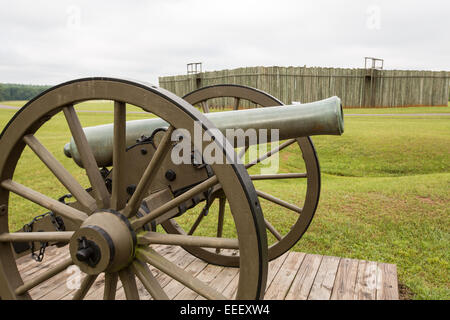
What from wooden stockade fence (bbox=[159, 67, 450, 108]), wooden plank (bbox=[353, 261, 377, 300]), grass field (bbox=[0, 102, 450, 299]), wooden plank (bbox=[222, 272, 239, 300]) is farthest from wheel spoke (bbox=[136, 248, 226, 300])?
wooden stockade fence (bbox=[159, 67, 450, 108])

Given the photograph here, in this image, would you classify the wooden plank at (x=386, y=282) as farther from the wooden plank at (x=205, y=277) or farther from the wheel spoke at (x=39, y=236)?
the wheel spoke at (x=39, y=236)

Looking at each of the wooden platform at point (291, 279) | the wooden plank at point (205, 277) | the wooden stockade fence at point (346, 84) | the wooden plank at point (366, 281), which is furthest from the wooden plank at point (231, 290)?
the wooden stockade fence at point (346, 84)

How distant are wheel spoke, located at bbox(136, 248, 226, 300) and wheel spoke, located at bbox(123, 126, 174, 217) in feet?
0.76

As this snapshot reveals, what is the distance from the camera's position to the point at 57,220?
2.40 metres

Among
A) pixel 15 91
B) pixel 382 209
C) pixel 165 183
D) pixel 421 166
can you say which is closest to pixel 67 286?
pixel 165 183

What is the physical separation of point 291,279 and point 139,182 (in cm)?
169

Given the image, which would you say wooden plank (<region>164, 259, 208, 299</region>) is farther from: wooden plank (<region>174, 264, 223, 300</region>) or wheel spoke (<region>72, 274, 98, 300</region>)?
wheel spoke (<region>72, 274, 98, 300</region>)

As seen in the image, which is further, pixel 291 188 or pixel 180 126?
pixel 291 188

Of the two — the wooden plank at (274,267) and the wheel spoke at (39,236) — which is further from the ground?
the wheel spoke at (39,236)

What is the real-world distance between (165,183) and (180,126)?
29.8 inches

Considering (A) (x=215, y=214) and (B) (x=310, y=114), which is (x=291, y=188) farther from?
(B) (x=310, y=114)

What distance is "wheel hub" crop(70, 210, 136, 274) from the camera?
6.23ft

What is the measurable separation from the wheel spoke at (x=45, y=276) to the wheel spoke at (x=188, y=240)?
45 centimetres

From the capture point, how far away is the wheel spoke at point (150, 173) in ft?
5.85
